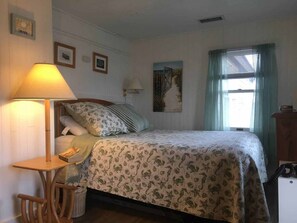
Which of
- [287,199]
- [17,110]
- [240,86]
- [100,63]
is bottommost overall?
[287,199]

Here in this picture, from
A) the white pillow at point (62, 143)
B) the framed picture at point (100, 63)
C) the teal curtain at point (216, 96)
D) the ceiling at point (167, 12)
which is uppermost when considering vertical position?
the ceiling at point (167, 12)

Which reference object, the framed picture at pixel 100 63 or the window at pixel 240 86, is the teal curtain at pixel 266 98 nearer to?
the window at pixel 240 86

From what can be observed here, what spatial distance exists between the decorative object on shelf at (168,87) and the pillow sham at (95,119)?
134 cm

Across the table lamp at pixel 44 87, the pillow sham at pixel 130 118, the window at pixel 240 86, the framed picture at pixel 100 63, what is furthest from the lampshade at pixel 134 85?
the table lamp at pixel 44 87

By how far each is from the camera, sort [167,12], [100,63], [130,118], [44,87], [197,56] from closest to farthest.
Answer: [44,87] < [167,12] < [130,118] < [100,63] < [197,56]

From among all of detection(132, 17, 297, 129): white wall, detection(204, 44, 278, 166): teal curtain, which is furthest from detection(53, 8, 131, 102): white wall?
detection(204, 44, 278, 166): teal curtain

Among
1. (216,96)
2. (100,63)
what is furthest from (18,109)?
(216,96)

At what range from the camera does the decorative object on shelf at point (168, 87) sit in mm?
4086

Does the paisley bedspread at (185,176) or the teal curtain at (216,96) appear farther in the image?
the teal curtain at (216,96)

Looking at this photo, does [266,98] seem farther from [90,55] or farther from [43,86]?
[43,86]

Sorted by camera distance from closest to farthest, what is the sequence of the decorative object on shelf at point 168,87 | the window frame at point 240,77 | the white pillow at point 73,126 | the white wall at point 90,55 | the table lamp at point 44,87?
the table lamp at point 44,87
the white pillow at point 73,126
the white wall at point 90,55
the window frame at point 240,77
the decorative object on shelf at point 168,87

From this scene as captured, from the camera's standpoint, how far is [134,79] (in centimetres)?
418

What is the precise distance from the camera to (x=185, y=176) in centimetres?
205

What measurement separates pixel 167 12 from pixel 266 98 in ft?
5.72
